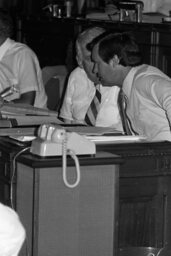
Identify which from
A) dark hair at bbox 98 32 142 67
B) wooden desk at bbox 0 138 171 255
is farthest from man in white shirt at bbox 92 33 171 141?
wooden desk at bbox 0 138 171 255

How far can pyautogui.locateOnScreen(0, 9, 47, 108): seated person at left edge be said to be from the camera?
4969 millimetres

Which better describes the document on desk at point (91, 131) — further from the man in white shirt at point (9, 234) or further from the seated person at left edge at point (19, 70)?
the seated person at left edge at point (19, 70)

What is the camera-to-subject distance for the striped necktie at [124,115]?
346cm

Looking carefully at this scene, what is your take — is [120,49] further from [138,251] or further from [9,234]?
[9,234]

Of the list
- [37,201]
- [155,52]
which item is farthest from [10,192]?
[155,52]

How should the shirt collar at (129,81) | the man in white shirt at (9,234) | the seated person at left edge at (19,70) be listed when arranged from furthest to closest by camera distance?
the seated person at left edge at (19,70)
the shirt collar at (129,81)
the man in white shirt at (9,234)

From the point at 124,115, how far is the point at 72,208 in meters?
0.98

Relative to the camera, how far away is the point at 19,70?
5.04 metres

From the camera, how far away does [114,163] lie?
266cm

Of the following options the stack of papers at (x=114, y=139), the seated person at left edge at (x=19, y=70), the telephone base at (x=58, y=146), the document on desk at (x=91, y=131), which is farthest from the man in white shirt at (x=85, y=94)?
the telephone base at (x=58, y=146)

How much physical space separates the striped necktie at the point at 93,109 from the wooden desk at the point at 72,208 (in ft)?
4.48

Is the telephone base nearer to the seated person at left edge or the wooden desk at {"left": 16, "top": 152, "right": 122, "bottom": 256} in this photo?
the wooden desk at {"left": 16, "top": 152, "right": 122, "bottom": 256}

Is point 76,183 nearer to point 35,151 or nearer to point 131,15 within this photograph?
point 35,151

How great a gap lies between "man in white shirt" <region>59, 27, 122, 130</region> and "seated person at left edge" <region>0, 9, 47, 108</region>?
56cm
